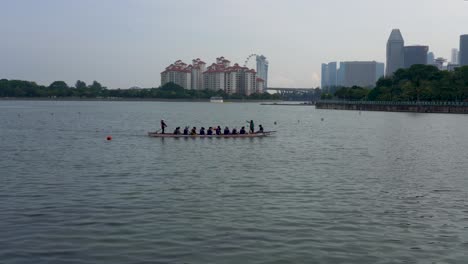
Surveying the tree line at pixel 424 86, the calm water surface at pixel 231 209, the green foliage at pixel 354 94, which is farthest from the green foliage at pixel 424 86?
the calm water surface at pixel 231 209

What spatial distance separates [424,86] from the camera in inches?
5177

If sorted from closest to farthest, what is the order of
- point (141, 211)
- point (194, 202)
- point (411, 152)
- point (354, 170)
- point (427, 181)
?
1. point (141, 211)
2. point (194, 202)
3. point (427, 181)
4. point (354, 170)
5. point (411, 152)

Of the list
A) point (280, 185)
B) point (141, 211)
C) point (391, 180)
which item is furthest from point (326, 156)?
point (141, 211)

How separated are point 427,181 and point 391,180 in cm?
165

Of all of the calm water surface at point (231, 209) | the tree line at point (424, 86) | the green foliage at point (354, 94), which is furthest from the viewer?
the green foliage at point (354, 94)

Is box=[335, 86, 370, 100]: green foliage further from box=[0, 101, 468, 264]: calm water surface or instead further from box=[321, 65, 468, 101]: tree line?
box=[0, 101, 468, 264]: calm water surface

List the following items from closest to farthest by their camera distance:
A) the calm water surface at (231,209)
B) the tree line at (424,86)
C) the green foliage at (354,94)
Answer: the calm water surface at (231,209) → the tree line at (424,86) → the green foliage at (354,94)

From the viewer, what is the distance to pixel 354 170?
2722 centimetres

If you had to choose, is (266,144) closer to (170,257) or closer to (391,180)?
(391,180)

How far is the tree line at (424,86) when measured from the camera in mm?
123812

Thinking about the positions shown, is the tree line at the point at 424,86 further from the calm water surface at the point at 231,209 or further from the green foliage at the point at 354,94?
the calm water surface at the point at 231,209

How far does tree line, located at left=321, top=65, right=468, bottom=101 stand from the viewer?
12381cm

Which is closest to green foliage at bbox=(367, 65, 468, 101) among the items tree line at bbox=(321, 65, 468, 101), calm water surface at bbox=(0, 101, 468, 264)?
tree line at bbox=(321, 65, 468, 101)

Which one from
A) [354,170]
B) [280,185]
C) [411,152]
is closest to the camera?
[280,185]
